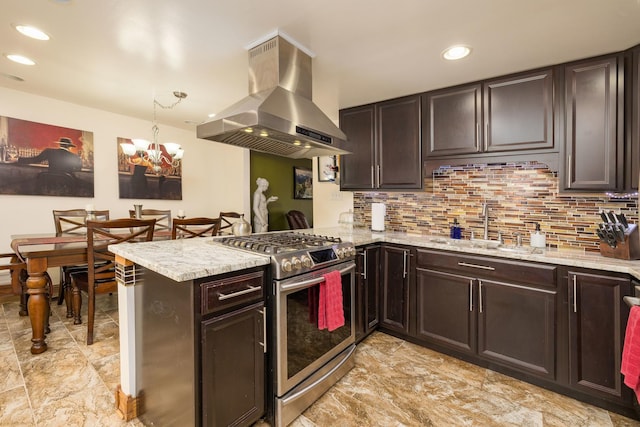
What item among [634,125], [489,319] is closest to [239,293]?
[489,319]

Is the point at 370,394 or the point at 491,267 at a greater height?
the point at 491,267

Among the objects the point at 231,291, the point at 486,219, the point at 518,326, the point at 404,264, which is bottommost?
the point at 518,326

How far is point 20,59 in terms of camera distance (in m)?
2.37

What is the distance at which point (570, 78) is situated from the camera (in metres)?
2.05

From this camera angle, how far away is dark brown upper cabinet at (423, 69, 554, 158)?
2.14m

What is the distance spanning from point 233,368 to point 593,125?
2743 millimetres

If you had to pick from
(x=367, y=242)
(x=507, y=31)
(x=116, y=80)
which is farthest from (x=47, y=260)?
(x=507, y=31)

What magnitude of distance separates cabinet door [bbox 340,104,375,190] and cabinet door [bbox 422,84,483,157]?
0.57m

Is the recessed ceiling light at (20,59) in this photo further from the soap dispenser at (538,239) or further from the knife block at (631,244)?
the knife block at (631,244)

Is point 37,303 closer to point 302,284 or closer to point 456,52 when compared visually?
point 302,284

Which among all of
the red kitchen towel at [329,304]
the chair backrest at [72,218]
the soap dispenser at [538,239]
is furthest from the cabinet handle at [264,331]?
the chair backrest at [72,218]

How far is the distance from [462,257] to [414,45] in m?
1.57

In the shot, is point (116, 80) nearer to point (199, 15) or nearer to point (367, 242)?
point (199, 15)

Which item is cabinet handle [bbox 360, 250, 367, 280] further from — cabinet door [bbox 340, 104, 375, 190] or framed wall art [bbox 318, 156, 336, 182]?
framed wall art [bbox 318, 156, 336, 182]
